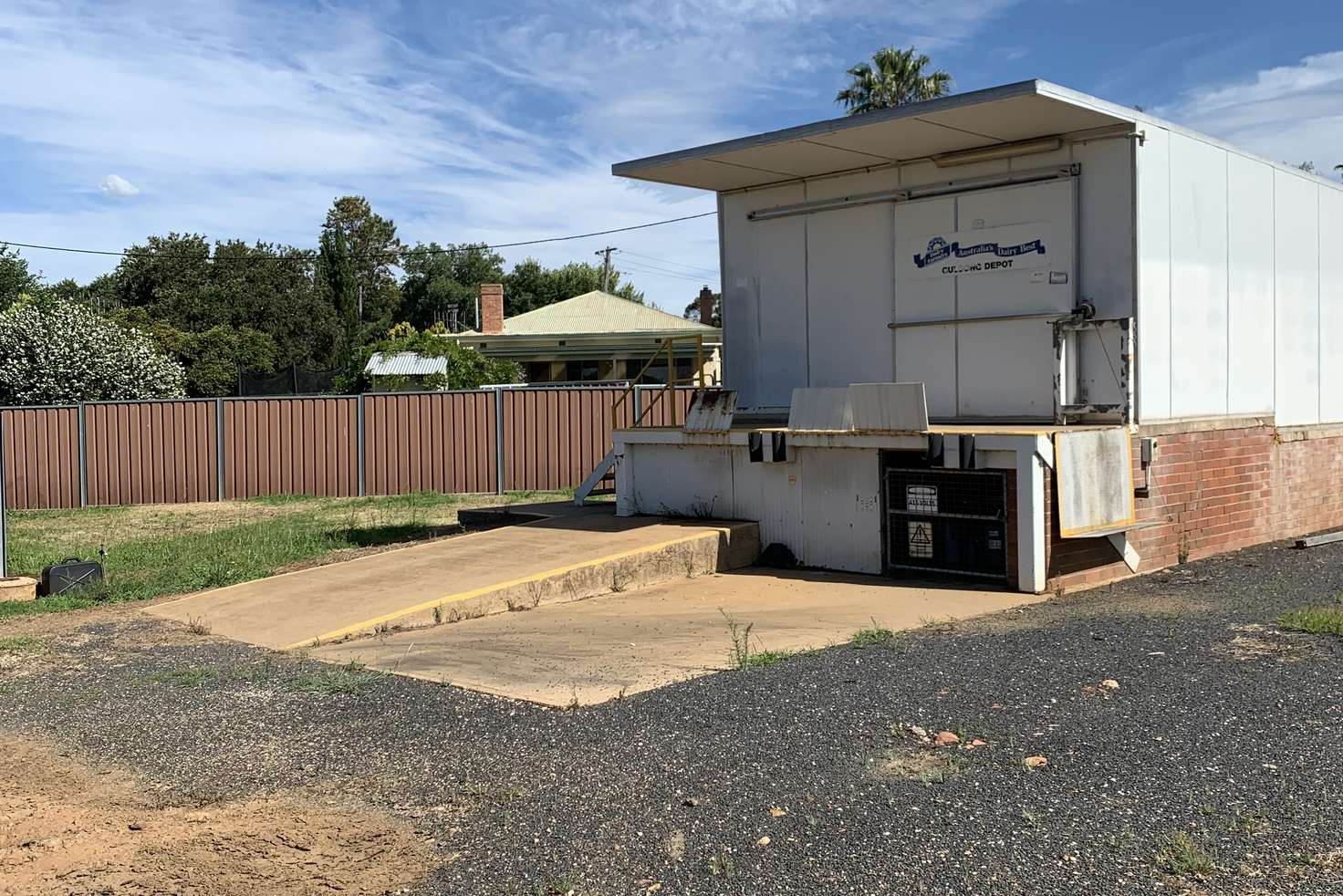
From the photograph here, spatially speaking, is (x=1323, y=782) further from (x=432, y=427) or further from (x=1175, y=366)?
(x=432, y=427)

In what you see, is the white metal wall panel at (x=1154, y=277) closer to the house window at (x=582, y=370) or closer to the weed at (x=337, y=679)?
the weed at (x=337, y=679)

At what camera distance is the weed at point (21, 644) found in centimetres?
1004

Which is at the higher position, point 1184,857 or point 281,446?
point 281,446

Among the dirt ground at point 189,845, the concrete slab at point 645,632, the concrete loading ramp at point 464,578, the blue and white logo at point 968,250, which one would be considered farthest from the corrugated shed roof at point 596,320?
the dirt ground at point 189,845

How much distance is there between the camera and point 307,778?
20.7ft

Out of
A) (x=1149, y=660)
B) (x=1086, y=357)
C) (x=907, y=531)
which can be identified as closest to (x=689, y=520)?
(x=907, y=531)

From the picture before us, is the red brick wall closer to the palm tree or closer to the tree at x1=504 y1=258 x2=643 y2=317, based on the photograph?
the palm tree

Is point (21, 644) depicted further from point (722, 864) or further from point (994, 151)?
point (994, 151)

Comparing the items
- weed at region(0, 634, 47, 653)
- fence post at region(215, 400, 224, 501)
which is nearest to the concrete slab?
weed at region(0, 634, 47, 653)

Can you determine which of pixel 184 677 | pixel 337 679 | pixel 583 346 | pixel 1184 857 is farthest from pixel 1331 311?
pixel 583 346

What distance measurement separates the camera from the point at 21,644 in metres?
10.3

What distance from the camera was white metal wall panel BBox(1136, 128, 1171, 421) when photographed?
13.3 meters

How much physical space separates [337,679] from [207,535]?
10921 mm

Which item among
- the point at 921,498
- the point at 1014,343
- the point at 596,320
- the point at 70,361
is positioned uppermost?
the point at 596,320
